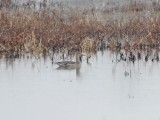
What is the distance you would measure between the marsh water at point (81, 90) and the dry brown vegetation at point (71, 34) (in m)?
0.41

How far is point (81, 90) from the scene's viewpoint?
342 inches

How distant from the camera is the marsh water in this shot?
7.30m

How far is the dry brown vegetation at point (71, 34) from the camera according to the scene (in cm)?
1181

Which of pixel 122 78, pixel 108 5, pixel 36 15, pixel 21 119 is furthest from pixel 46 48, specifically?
pixel 108 5

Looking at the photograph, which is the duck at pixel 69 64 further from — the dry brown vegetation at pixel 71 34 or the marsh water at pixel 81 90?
the dry brown vegetation at pixel 71 34

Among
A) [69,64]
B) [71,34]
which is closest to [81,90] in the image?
[69,64]

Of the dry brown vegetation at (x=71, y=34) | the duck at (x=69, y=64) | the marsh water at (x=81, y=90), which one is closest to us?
the marsh water at (x=81, y=90)

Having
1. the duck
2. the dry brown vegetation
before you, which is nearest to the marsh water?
the duck

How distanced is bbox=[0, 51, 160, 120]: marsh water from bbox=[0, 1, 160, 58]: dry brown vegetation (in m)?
0.41

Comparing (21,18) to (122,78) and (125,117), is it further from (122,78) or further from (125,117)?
(125,117)

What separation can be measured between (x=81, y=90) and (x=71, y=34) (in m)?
4.45

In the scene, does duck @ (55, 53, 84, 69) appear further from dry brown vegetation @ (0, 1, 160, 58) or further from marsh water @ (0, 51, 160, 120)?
dry brown vegetation @ (0, 1, 160, 58)

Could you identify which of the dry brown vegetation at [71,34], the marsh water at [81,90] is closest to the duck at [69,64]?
the marsh water at [81,90]

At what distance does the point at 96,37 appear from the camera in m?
13.2
